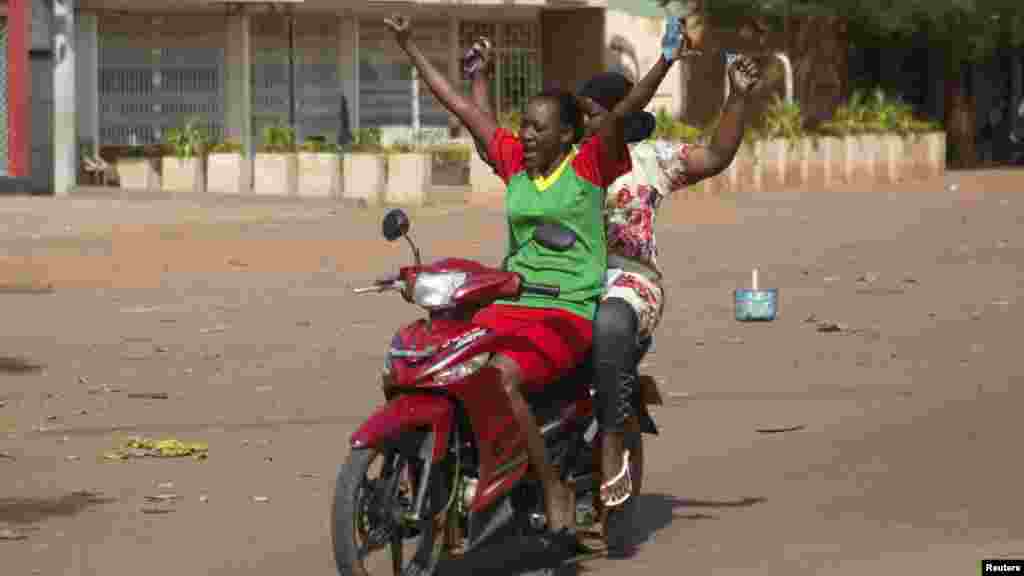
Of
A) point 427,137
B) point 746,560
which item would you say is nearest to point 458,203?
point 427,137

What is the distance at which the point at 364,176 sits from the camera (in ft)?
85.6

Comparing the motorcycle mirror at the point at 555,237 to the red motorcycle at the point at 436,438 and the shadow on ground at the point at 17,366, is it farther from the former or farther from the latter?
the shadow on ground at the point at 17,366

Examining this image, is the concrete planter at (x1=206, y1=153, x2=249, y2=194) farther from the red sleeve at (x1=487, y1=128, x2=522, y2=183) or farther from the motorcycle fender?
the motorcycle fender

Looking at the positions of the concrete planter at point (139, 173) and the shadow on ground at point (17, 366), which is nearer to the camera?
the shadow on ground at point (17, 366)

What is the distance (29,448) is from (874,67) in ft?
114

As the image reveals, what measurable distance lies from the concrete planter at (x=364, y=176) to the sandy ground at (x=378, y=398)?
4.01 m

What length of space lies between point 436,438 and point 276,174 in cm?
2050

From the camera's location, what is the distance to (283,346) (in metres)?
13.0

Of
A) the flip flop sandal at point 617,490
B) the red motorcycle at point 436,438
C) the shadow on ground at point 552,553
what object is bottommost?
the shadow on ground at point 552,553

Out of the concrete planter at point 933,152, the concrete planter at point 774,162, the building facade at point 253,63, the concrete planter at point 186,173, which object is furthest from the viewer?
the concrete planter at point 933,152

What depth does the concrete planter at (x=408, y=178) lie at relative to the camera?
2583 centimetres

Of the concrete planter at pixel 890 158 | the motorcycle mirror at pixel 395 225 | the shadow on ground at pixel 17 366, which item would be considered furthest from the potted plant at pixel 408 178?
the motorcycle mirror at pixel 395 225

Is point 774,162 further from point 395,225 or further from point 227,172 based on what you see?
point 395,225

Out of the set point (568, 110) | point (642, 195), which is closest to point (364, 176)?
point (642, 195)
